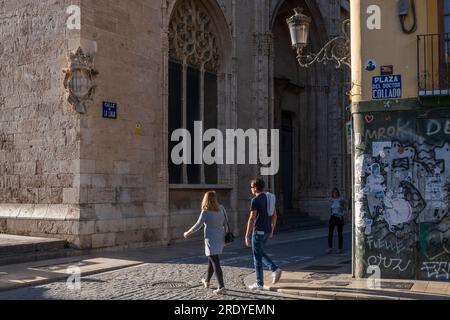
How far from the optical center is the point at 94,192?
46.5ft

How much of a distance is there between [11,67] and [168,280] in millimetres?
7920

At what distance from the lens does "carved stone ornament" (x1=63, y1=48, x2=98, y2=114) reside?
13.9 meters

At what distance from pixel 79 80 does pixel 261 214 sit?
21.1ft

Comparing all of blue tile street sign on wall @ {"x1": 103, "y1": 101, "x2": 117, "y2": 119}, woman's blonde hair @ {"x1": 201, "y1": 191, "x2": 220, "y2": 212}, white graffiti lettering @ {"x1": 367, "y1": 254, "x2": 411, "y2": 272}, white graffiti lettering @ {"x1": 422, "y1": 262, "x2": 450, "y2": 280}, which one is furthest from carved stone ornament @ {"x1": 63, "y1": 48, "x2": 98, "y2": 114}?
white graffiti lettering @ {"x1": 422, "y1": 262, "x2": 450, "y2": 280}

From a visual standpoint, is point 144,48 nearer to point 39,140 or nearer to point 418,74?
point 39,140

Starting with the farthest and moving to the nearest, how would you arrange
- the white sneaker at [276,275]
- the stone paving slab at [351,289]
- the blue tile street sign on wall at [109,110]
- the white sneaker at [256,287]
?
the blue tile street sign on wall at [109,110]
the white sneaker at [276,275]
the white sneaker at [256,287]
the stone paving slab at [351,289]

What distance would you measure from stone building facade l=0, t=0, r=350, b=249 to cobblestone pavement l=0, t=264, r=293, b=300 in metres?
3.09

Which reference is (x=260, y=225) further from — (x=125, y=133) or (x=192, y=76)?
(x=192, y=76)

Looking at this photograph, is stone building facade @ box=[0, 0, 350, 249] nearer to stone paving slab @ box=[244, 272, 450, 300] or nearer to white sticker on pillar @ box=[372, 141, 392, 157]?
stone paving slab @ box=[244, 272, 450, 300]

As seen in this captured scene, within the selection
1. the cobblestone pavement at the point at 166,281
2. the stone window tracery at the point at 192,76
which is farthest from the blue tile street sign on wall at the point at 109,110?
the cobblestone pavement at the point at 166,281

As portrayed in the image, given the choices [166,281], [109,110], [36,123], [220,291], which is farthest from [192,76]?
[220,291]

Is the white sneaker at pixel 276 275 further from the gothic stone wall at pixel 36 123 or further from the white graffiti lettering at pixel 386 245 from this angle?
the gothic stone wall at pixel 36 123

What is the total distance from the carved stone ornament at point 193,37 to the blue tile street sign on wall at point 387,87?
891 cm

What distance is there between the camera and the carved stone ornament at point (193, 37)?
18016mm
